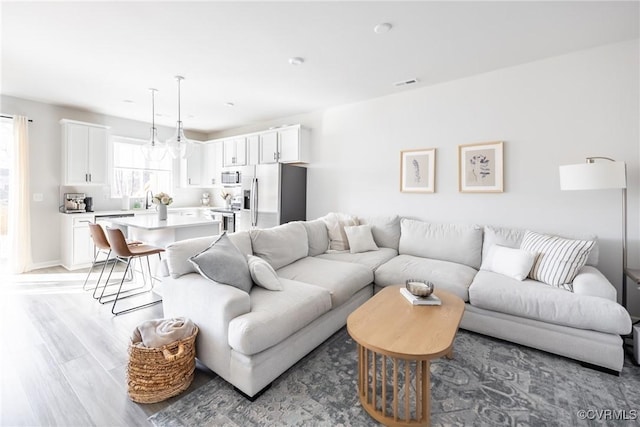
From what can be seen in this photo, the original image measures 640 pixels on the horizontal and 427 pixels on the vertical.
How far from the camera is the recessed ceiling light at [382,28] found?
7.95ft

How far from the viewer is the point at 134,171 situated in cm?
573

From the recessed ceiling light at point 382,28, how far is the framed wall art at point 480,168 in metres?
1.79

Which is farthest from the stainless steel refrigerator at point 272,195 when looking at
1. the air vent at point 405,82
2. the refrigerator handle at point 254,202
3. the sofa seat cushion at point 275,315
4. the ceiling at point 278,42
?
the sofa seat cushion at point 275,315

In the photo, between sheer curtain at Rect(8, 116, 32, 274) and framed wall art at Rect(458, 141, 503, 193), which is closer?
framed wall art at Rect(458, 141, 503, 193)

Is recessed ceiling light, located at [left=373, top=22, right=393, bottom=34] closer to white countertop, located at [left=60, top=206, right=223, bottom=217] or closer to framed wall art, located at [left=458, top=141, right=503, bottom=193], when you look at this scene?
framed wall art, located at [left=458, top=141, right=503, bottom=193]

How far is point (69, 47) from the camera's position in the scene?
280 centimetres

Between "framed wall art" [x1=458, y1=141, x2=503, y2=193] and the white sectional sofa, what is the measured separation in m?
0.52

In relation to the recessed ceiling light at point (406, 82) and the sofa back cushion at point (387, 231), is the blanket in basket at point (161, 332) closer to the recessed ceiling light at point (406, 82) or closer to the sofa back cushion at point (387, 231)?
the sofa back cushion at point (387, 231)

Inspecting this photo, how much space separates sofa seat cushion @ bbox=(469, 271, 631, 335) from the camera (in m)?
2.01

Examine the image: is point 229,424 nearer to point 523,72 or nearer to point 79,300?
point 79,300

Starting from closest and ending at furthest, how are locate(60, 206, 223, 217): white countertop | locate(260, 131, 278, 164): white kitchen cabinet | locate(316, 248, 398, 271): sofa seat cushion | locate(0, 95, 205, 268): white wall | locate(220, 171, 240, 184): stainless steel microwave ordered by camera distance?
locate(316, 248, 398, 271): sofa seat cushion
locate(0, 95, 205, 268): white wall
locate(60, 206, 223, 217): white countertop
locate(260, 131, 278, 164): white kitchen cabinet
locate(220, 171, 240, 184): stainless steel microwave

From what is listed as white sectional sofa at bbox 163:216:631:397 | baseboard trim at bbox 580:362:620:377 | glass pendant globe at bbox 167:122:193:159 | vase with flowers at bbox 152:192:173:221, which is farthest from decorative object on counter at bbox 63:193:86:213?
baseboard trim at bbox 580:362:620:377

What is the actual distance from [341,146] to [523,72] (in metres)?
2.45

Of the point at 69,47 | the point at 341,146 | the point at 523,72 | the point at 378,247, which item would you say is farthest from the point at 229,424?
the point at 523,72
